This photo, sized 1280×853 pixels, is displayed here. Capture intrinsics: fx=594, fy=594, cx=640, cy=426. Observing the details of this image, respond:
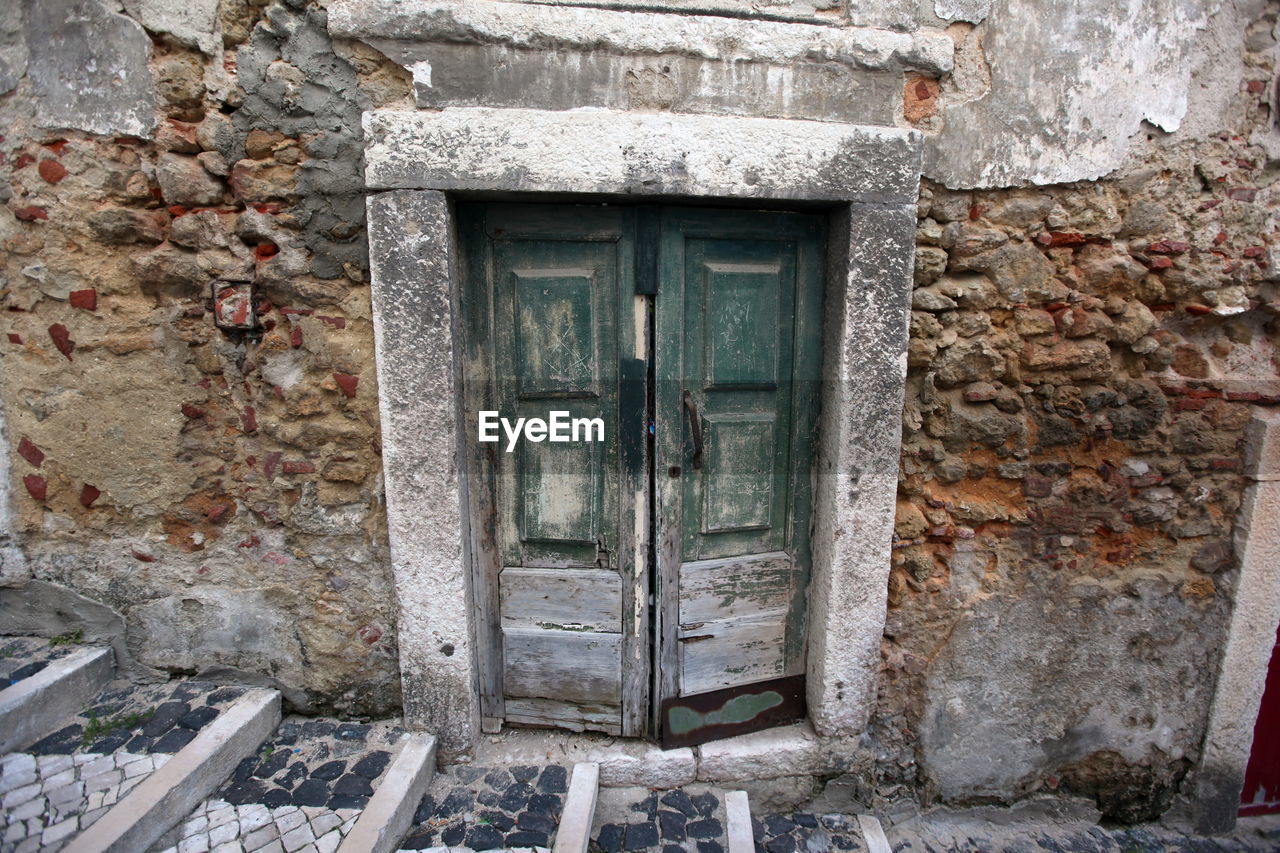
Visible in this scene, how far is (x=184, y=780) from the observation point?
174cm

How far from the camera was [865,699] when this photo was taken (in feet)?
7.47

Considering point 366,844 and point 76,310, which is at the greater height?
point 76,310

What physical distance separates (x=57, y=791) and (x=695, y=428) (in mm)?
2150

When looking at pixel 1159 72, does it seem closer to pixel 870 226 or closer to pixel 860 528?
pixel 870 226

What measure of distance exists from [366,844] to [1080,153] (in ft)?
10.2

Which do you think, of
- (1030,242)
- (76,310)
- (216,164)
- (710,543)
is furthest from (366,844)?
(1030,242)

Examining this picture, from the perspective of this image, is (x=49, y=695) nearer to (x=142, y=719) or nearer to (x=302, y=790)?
(x=142, y=719)

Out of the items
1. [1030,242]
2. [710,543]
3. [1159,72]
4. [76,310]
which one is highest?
[1159,72]

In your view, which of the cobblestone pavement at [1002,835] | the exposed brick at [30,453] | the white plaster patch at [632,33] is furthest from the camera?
the cobblestone pavement at [1002,835]

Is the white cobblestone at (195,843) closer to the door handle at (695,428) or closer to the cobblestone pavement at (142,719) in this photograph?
the cobblestone pavement at (142,719)

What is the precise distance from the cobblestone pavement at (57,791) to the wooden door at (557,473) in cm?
106

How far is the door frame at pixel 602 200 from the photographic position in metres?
1.83

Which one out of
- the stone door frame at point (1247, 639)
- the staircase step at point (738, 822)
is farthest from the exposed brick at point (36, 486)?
the stone door frame at point (1247, 639)

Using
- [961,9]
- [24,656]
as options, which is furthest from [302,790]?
[961,9]
